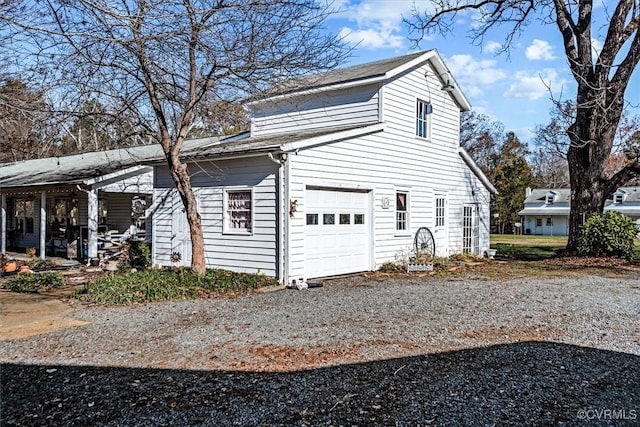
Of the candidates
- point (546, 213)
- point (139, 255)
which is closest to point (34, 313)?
point (139, 255)

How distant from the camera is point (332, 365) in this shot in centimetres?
476

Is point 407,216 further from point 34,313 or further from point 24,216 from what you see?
point 24,216

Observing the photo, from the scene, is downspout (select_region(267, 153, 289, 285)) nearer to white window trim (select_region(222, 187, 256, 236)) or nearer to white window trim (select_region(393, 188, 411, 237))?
white window trim (select_region(222, 187, 256, 236))

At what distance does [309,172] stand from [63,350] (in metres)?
6.18

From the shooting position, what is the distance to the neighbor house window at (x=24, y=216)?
64.6 ft

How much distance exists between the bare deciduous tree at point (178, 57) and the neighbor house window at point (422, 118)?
5.61 meters

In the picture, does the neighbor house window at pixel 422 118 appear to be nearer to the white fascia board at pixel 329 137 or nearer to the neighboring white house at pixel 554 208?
the white fascia board at pixel 329 137

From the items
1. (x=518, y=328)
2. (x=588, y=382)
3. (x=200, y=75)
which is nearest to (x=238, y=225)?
(x=200, y=75)

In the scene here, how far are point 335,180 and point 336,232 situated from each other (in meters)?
1.26

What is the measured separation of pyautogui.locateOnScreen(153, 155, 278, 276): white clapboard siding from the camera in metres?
10.3

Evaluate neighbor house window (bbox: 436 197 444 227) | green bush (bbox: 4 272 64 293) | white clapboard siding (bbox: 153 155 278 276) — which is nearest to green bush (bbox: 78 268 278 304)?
white clapboard siding (bbox: 153 155 278 276)

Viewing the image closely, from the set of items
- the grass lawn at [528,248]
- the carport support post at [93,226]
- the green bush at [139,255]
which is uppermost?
the carport support post at [93,226]

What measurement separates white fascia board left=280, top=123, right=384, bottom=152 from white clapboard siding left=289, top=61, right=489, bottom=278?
0.54ft

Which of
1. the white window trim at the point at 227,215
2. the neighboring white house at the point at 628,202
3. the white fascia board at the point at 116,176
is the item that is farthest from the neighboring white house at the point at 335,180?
the neighboring white house at the point at 628,202
